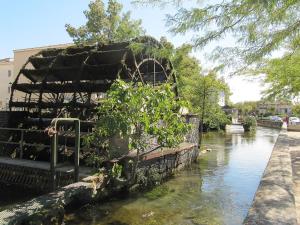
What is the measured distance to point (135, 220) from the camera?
20.7 ft

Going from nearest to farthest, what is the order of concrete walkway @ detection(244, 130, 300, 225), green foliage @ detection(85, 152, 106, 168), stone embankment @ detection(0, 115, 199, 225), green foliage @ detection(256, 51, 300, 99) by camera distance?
1. concrete walkway @ detection(244, 130, 300, 225)
2. stone embankment @ detection(0, 115, 199, 225)
3. green foliage @ detection(85, 152, 106, 168)
4. green foliage @ detection(256, 51, 300, 99)

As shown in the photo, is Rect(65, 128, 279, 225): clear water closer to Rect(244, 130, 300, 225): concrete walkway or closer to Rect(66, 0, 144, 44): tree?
Rect(244, 130, 300, 225): concrete walkway

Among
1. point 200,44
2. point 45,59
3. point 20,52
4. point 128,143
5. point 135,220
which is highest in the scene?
point 20,52

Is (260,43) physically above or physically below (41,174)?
above

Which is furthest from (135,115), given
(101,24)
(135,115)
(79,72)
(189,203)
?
(101,24)

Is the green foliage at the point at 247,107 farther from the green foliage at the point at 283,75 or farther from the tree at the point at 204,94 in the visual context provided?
the green foliage at the point at 283,75

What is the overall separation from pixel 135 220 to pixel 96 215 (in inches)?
30.5

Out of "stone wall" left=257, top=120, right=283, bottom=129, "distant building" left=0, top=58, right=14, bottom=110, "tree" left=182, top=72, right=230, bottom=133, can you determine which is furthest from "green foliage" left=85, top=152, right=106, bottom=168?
"stone wall" left=257, top=120, right=283, bottom=129

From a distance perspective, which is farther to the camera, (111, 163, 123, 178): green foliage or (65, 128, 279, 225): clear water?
(111, 163, 123, 178): green foliage

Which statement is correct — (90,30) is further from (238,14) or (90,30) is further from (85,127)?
(238,14)

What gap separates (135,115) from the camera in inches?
261

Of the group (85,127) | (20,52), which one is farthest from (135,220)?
(20,52)

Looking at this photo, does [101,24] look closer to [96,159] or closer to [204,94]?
[204,94]

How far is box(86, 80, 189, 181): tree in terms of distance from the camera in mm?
6557
